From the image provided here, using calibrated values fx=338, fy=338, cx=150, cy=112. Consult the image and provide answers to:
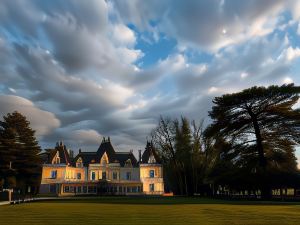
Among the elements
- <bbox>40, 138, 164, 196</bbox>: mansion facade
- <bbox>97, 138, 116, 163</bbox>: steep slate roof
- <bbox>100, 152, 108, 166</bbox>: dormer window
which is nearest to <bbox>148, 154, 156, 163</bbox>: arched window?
<bbox>40, 138, 164, 196</bbox>: mansion facade

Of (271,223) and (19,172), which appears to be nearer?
(271,223)

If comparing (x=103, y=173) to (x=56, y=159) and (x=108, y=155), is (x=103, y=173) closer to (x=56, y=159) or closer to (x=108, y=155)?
(x=108, y=155)

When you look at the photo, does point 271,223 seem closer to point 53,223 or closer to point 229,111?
point 53,223

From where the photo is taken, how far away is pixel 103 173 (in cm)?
6956

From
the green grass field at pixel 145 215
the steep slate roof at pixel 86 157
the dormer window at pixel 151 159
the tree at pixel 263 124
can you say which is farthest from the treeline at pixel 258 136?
the steep slate roof at pixel 86 157

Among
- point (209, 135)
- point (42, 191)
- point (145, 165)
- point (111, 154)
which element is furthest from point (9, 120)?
point (209, 135)

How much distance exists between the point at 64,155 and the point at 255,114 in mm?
41590

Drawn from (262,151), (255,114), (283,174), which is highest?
(255,114)

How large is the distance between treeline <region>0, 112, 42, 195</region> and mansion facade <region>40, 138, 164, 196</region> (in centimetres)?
418

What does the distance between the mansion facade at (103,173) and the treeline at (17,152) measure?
4.18m

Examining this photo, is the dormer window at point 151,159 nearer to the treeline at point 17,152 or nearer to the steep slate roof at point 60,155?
the steep slate roof at point 60,155

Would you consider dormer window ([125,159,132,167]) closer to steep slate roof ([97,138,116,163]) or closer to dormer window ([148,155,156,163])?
steep slate roof ([97,138,116,163])

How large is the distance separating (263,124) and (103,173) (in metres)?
37.3

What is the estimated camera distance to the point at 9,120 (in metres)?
62.1
